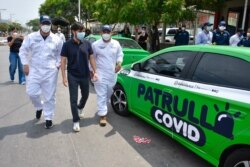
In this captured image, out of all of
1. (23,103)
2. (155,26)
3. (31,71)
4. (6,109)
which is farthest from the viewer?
(155,26)

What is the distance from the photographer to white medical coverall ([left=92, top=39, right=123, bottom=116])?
17.7ft

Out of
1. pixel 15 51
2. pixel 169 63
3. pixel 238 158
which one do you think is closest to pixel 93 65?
pixel 169 63

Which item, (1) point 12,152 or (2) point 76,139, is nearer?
(1) point 12,152

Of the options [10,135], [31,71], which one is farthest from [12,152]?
[31,71]

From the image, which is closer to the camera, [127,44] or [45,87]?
[45,87]

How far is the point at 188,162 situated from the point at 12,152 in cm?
245

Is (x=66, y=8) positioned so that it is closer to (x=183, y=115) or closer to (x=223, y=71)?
(x=183, y=115)

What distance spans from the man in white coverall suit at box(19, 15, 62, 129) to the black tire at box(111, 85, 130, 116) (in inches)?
52.7

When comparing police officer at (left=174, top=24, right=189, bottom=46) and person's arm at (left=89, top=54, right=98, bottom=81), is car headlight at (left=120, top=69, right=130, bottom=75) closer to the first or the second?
person's arm at (left=89, top=54, right=98, bottom=81)

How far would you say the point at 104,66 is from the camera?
543 cm

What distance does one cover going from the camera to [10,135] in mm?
4859

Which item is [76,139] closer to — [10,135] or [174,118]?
[10,135]

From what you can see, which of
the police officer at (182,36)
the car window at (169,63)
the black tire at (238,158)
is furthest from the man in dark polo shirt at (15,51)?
the black tire at (238,158)

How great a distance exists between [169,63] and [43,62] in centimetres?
210
